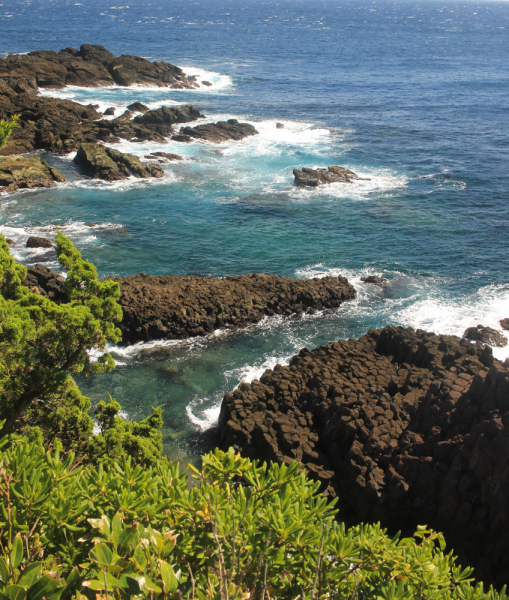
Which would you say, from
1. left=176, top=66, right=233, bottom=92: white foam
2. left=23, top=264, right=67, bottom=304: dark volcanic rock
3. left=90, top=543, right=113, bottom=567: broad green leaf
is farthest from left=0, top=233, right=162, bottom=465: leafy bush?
left=176, top=66, right=233, bottom=92: white foam

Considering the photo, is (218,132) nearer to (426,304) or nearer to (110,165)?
(110,165)

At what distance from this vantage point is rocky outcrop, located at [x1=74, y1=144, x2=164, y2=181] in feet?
166

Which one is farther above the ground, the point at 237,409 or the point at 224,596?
the point at 224,596

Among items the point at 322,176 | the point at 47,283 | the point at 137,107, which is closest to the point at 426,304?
the point at 322,176

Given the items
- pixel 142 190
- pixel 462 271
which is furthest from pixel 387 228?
pixel 142 190

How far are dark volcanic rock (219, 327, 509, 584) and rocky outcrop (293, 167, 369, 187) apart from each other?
29.4 metres

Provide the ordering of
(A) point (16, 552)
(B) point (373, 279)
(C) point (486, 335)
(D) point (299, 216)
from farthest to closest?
(D) point (299, 216)
(B) point (373, 279)
(C) point (486, 335)
(A) point (16, 552)

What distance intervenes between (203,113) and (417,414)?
216 feet

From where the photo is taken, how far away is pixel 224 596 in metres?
5.64

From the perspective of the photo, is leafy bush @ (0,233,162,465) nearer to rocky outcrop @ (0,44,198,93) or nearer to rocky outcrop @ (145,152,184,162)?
rocky outcrop @ (145,152,184,162)

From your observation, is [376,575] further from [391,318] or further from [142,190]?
[142,190]

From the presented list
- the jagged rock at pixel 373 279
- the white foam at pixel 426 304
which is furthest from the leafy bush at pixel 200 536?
the jagged rock at pixel 373 279

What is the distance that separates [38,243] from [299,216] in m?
22.5

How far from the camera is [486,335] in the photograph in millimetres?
29359
